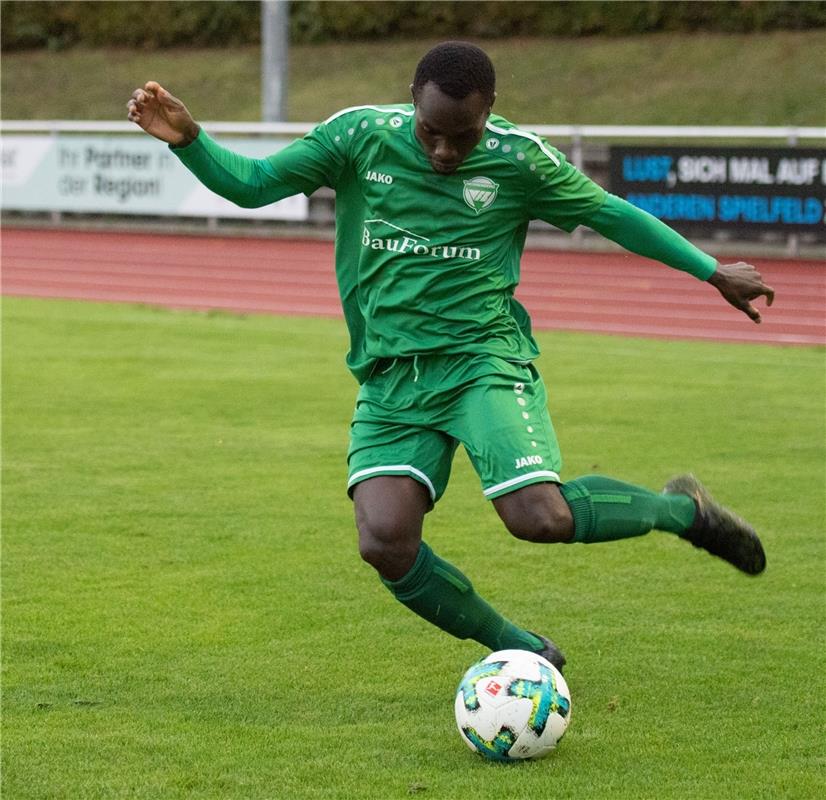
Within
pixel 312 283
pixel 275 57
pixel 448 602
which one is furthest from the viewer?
pixel 275 57

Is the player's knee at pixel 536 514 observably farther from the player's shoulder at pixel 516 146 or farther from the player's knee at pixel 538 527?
the player's shoulder at pixel 516 146

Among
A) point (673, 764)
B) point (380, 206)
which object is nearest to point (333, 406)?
point (380, 206)

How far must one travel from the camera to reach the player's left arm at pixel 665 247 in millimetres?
5258

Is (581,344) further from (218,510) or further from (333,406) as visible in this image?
(218,510)

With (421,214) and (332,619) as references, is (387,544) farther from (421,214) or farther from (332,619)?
(332,619)

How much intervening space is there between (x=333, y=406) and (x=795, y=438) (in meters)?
3.37

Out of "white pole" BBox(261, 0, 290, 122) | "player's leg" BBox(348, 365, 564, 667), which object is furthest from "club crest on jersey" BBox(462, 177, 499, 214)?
"white pole" BBox(261, 0, 290, 122)

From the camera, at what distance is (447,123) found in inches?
188

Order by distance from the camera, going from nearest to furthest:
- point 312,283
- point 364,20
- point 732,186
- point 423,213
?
point 423,213 → point 732,186 → point 312,283 → point 364,20

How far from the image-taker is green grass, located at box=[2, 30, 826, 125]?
1190 inches

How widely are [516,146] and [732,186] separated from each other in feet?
42.1

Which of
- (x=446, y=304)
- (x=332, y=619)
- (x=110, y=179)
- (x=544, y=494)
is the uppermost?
(x=446, y=304)

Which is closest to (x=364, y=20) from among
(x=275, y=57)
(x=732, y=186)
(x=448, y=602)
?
(x=275, y=57)

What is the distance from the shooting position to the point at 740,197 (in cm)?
1742
